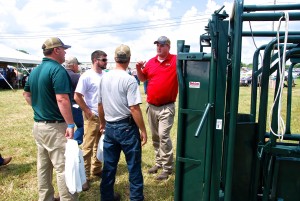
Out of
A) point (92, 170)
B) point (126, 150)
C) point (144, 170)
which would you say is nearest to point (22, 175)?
point (92, 170)

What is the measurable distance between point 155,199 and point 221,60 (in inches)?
86.6

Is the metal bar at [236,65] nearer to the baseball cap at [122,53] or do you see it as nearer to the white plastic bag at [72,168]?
the baseball cap at [122,53]

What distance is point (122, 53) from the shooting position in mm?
3049

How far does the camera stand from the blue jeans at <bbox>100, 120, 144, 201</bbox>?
3.05 metres

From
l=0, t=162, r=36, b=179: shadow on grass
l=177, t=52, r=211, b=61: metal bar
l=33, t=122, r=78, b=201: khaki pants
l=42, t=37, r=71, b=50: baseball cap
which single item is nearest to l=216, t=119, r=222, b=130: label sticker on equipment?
l=177, t=52, r=211, b=61: metal bar

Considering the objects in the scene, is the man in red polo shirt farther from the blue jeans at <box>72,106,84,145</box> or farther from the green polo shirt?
the green polo shirt

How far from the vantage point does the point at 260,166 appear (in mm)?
2193

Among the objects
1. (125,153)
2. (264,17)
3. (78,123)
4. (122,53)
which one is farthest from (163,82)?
(264,17)

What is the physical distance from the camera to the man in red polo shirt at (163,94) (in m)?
3.98

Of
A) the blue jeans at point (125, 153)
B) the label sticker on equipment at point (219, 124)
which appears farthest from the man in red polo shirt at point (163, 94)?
the label sticker on equipment at point (219, 124)

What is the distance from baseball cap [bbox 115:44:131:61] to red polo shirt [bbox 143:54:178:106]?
1010 mm

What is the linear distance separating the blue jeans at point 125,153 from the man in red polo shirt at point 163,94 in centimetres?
96

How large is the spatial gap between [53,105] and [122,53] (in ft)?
3.06

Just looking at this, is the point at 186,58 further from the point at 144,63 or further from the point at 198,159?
the point at 144,63
